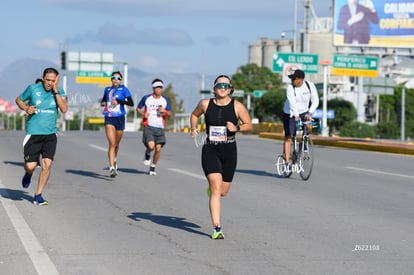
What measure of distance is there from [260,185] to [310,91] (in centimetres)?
198

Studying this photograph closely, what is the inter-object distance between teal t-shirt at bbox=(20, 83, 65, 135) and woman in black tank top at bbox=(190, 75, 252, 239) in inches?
119

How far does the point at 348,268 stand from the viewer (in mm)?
7684

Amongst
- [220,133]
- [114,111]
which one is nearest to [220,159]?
[220,133]

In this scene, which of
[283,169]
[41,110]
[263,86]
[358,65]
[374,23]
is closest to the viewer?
[41,110]

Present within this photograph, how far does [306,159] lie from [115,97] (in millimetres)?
3615

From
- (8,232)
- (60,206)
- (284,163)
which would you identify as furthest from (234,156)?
(284,163)

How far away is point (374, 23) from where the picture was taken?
52.6 m

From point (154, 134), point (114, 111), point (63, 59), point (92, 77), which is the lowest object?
point (154, 134)

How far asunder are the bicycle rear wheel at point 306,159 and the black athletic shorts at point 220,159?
267 inches

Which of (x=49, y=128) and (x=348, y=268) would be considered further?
(x=49, y=128)

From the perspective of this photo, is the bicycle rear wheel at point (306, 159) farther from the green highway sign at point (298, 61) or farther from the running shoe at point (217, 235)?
the green highway sign at point (298, 61)

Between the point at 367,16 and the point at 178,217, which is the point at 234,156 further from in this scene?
the point at 367,16

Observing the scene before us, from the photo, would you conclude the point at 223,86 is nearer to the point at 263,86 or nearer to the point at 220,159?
the point at 220,159

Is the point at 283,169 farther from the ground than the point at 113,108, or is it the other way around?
the point at 113,108
